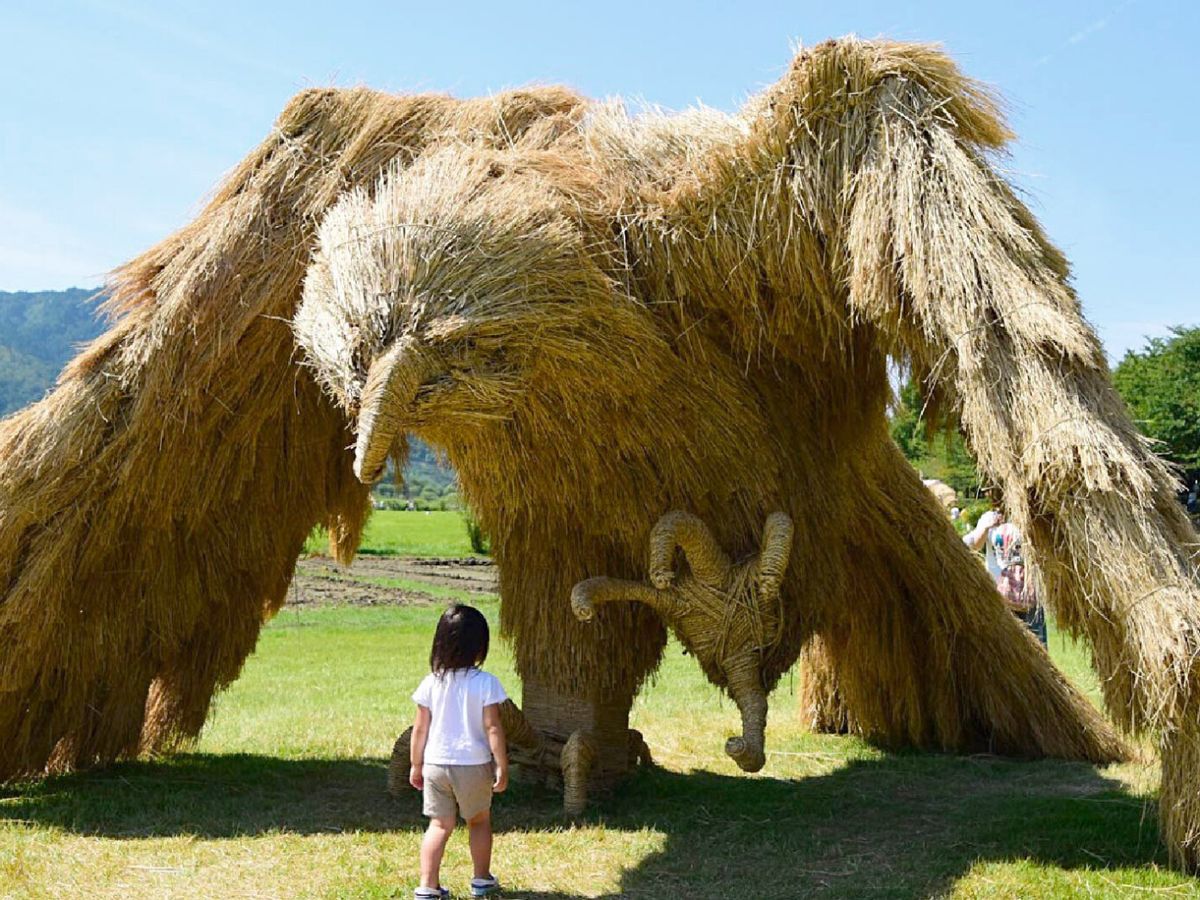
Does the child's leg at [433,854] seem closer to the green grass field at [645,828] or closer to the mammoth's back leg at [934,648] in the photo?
the green grass field at [645,828]

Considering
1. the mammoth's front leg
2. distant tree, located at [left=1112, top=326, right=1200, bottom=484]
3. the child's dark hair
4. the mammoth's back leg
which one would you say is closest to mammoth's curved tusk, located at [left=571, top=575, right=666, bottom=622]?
the mammoth's front leg

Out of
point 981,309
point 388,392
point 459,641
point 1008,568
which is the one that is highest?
point 981,309

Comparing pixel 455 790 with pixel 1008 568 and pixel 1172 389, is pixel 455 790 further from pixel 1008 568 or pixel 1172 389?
pixel 1172 389

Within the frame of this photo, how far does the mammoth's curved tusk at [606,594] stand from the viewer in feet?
14.6

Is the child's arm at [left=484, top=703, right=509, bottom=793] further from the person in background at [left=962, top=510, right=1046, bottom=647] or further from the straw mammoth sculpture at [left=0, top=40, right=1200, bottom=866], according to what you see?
the person in background at [left=962, top=510, right=1046, bottom=647]

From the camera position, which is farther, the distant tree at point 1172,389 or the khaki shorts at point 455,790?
the distant tree at point 1172,389

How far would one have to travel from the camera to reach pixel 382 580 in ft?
67.1

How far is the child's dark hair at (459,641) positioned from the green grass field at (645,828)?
84 centimetres

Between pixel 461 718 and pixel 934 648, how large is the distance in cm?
354

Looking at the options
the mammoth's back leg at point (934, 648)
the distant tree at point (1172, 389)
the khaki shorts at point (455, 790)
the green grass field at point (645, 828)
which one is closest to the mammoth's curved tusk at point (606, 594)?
the khaki shorts at point (455, 790)

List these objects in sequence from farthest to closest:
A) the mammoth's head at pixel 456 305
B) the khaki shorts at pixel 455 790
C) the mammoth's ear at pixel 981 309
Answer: the mammoth's head at pixel 456 305 < the khaki shorts at pixel 455 790 < the mammoth's ear at pixel 981 309

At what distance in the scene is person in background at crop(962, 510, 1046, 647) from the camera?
24.5ft

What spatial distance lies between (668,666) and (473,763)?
698cm

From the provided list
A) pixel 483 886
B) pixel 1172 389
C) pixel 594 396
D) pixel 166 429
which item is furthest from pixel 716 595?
pixel 1172 389
